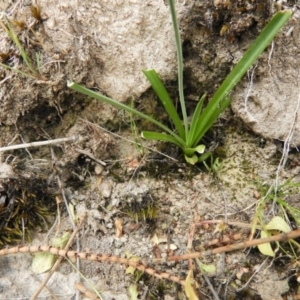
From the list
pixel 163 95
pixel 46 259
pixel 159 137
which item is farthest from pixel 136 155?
pixel 46 259

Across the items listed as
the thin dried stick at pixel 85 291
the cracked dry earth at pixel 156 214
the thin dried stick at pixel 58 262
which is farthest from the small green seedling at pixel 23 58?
the thin dried stick at pixel 85 291

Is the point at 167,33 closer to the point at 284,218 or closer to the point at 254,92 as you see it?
the point at 254,92

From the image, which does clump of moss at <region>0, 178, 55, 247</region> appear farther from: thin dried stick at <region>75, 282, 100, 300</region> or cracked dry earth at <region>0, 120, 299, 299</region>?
thin dried stick at <region>75, 282, 100, 300</region>

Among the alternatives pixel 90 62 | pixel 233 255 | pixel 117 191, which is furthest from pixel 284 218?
pixel 90 62

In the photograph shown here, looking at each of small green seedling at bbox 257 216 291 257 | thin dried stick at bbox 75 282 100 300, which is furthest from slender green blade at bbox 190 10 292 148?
thin dried stick at bbox 75 282 100 300

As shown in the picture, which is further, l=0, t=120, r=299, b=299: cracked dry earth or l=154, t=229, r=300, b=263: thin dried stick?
l=0, t=120, r=299, b=299: cracked dry earth

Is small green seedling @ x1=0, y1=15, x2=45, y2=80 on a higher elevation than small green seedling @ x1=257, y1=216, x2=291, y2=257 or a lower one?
higher

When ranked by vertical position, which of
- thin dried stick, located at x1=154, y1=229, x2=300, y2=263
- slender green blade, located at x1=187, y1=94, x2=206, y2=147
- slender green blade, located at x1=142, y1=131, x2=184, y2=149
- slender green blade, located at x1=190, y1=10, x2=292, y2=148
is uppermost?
slender green blade, located at x1=190, y1=10, x2=292, y2=148
